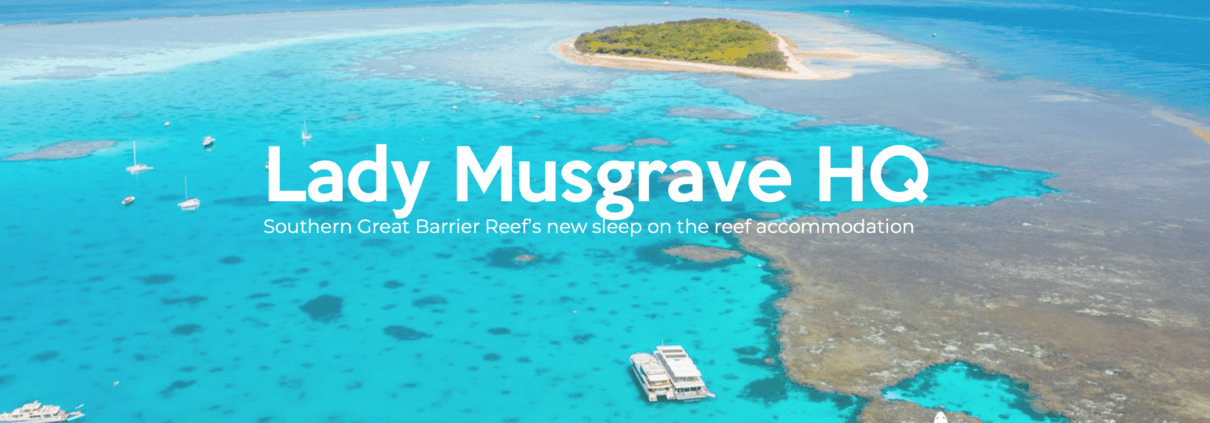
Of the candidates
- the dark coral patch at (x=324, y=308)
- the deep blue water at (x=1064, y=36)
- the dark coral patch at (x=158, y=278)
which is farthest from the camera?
the deep blue water at (x=1064, y=36)

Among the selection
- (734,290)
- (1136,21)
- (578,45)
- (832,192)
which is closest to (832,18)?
(1136,21)

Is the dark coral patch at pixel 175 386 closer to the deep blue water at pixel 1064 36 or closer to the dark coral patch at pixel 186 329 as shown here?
the dark coral patch at pixel 186 329

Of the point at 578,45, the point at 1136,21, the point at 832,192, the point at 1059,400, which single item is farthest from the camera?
the point at 1136,21

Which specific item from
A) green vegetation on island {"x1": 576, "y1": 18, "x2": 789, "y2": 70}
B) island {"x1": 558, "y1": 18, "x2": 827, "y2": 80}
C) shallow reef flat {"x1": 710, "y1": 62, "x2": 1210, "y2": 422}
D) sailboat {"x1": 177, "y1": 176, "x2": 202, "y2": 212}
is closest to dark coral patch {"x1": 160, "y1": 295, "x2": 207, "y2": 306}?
sailboat {"x1": 177, "y1": 176, "x2": 202, "y2": 212}

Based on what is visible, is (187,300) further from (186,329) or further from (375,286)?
(375,286)

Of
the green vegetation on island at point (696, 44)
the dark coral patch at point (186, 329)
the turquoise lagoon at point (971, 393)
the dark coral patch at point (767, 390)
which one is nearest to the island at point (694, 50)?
the green vegetation on island at point (696, 44)

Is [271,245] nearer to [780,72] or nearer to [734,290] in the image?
[734,290]
